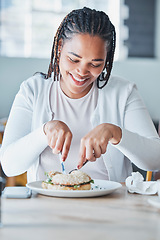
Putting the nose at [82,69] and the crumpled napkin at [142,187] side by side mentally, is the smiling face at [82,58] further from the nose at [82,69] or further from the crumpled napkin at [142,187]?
the crumpled napkin at [142,187]

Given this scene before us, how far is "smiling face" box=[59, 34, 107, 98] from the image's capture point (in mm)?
1237

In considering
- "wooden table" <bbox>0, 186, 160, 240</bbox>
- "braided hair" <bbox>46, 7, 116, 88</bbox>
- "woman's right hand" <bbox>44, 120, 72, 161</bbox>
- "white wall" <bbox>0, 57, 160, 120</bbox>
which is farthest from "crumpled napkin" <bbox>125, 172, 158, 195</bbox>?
"white wall" <bbox>0, 57, 160, 120</bbox>

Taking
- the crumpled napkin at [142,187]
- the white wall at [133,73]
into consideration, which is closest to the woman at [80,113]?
the crumpled napkin at [142,187]

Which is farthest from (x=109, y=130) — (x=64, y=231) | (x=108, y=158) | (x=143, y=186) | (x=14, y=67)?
(x=14, y=67)

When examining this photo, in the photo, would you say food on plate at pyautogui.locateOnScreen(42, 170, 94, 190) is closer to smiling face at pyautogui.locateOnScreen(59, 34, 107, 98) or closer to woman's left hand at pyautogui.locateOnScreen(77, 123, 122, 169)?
woman's left hand at pyautogui.locateOnScreen(77, 123, 122, 169)

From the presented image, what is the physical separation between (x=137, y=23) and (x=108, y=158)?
137 inches

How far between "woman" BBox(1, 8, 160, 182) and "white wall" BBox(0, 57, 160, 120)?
2.94 meters

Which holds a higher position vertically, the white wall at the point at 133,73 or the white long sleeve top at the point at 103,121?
the white wall at the point at 133,73

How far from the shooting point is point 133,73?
4.61 meters

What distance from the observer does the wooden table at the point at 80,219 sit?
646mm

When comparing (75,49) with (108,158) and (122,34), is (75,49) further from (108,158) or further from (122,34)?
(122,34)

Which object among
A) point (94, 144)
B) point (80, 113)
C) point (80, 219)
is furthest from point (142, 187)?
point (80, 113)

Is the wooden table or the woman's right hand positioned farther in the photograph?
the woman's right hand

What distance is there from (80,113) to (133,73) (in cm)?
326
